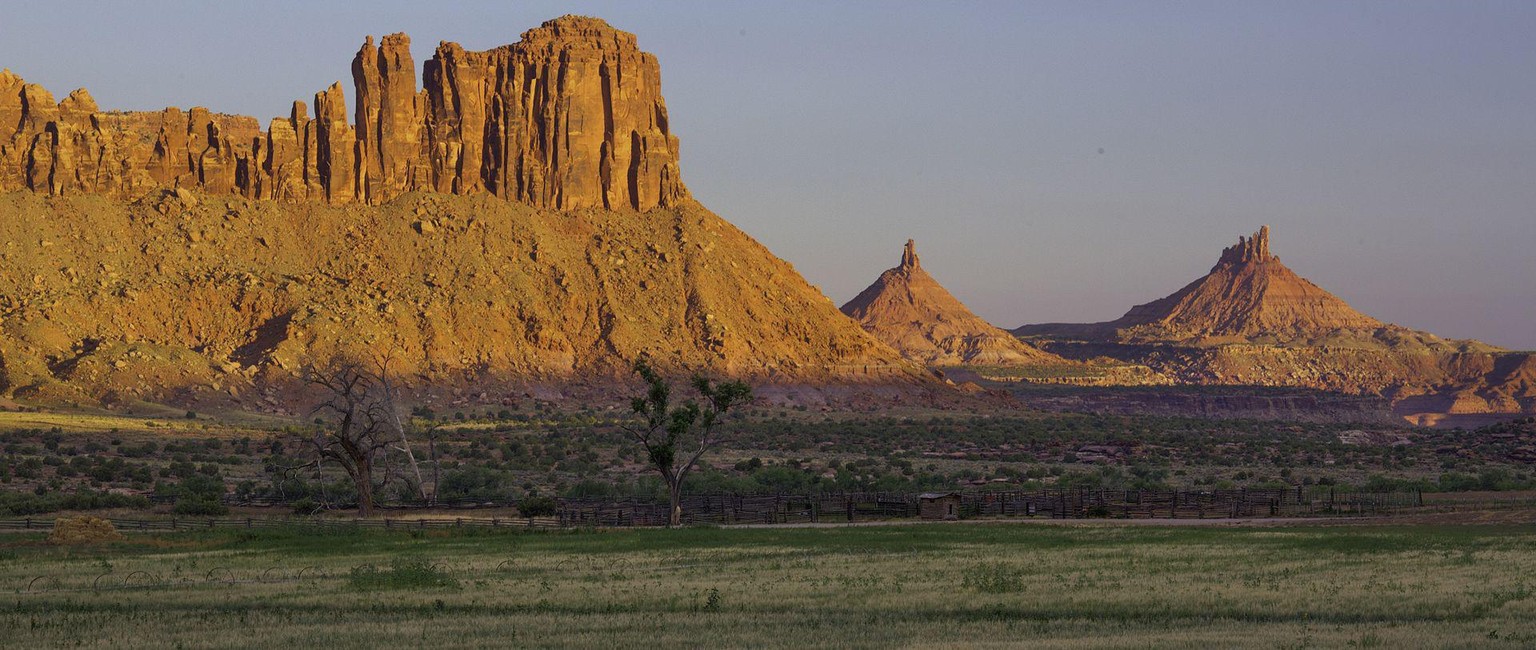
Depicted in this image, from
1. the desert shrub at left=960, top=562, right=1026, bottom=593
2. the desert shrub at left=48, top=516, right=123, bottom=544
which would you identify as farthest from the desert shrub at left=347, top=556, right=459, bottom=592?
the desert shrub at left=48, top=516, right=123, bottom=544

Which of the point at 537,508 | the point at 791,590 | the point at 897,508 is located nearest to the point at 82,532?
the point at 537,508

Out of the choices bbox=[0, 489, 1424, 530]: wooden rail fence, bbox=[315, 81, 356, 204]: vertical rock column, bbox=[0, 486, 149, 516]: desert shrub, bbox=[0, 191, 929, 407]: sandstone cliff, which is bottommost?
bbox=[0, 489, 1424, 530]: wooden rail fence

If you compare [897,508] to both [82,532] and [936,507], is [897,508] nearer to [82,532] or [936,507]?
[936,507]

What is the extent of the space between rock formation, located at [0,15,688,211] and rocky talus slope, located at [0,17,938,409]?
0.17 metres

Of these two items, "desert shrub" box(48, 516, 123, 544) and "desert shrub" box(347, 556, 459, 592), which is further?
"desert shrub" box(48, 516, 123, 544)

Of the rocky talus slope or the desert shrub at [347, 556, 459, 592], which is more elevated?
the rocky talus slope

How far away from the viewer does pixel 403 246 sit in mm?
129375

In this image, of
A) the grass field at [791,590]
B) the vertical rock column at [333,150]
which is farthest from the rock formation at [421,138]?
the grass field at [791,590]

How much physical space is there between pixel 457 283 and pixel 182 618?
101m

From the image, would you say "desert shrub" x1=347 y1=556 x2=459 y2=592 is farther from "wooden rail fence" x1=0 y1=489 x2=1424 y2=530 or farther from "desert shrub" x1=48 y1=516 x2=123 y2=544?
"wooden rail fence" x1=0 y1=489 x2=1424 y2=530

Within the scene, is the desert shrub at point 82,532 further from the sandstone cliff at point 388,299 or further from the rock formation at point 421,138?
the rock formation at point 421,138

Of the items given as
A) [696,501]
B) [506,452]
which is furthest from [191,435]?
[696,501]

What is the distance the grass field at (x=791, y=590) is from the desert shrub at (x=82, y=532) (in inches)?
27.6

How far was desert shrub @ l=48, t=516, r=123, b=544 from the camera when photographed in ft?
144
